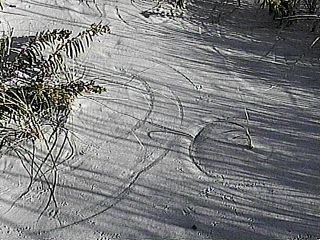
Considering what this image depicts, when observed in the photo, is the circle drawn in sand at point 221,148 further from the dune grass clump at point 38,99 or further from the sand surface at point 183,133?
the dune grass clump at point 38,99

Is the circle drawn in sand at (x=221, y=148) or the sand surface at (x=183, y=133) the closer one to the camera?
the sand surface at (x=183, y=133)

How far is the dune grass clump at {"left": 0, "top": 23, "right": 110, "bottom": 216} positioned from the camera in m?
1.66

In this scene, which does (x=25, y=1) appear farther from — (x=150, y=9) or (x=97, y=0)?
(x=150, y=9)

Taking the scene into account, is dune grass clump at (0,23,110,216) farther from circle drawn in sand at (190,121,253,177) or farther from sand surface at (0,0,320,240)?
circle drawn in sand at (190,121,253,177)

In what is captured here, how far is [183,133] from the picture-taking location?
1.77 m

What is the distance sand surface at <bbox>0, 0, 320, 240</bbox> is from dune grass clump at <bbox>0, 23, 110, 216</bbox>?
0.13ft

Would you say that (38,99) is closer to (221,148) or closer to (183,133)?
(183,133)

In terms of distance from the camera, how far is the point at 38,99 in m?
1.77

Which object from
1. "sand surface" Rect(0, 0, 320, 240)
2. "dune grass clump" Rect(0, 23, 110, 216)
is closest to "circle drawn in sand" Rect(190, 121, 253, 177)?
"sand surface" Rect(0, 0, 320, 240)

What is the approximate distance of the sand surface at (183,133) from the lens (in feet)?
4.90

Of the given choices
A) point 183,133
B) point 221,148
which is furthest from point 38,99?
point 221,148

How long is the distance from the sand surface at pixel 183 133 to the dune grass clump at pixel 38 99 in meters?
0.04

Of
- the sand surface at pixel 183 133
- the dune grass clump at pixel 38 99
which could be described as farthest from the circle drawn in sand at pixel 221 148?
the dune grass clump at pixel 38 99

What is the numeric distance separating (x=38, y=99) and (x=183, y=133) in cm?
45
